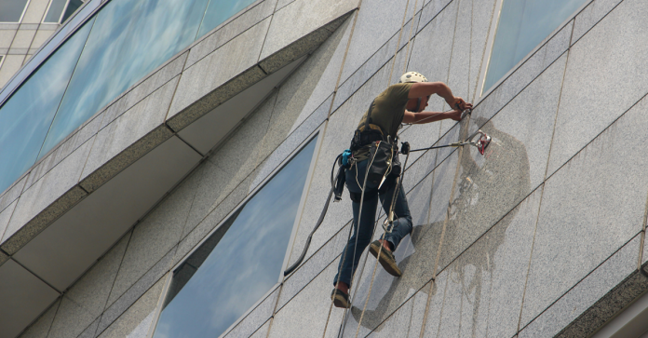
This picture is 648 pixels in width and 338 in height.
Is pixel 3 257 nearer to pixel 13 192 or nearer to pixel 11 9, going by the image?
pixel 13 192

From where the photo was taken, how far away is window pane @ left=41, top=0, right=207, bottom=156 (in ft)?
36.8

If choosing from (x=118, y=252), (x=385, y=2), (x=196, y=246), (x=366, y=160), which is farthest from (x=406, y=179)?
(x=118, y=252)

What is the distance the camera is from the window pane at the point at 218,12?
10.7 m

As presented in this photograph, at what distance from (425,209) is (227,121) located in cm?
497

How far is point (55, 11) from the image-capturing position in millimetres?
24062

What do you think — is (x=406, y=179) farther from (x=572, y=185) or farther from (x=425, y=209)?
(x=572, y=185)

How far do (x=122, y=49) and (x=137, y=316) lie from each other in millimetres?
4559

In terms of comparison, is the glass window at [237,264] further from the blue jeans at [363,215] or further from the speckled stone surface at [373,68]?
the blue jeans at [363,215]

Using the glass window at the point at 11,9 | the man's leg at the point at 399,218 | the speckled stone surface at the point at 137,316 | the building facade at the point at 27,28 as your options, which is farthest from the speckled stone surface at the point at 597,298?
the glass window at the point at 11,9

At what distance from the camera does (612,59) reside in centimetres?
479

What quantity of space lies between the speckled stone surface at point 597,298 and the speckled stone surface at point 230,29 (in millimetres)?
7085

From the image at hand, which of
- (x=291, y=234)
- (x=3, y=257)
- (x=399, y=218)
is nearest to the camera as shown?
(x=399, y=218)

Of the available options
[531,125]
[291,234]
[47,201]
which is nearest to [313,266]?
[291,234]

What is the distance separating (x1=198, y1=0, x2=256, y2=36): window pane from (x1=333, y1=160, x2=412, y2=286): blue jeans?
205 inches
